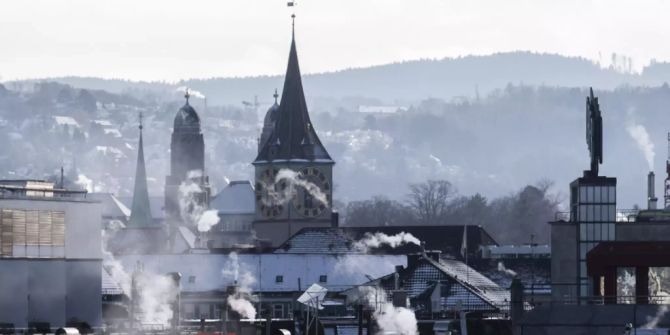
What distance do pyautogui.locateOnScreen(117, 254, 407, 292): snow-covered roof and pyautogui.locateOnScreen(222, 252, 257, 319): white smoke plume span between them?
13 centimetres

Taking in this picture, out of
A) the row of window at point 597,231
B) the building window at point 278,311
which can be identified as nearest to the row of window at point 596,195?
the row of window at point 597,231

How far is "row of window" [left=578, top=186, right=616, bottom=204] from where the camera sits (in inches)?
4830

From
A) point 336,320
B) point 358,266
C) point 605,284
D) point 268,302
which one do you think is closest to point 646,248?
point 605,284

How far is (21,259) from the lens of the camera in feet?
430

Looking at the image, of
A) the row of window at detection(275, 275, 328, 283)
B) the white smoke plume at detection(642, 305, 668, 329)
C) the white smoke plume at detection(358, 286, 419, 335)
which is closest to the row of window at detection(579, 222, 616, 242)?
the white smoke plume at detection(358, 286, 419, 335)

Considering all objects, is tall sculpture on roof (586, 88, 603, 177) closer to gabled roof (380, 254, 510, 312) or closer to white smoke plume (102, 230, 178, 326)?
gabled roof (380, 254, 510, 312)

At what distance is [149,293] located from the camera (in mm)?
157500


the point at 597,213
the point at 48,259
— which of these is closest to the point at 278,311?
the point at 48,259

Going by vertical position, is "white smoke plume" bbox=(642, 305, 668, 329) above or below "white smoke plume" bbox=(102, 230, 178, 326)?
below

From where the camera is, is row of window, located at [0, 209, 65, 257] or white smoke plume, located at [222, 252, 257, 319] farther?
white smoke plume, located at [222, 252, 257, 319]

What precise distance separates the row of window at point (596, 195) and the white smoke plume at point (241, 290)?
32.6 meters

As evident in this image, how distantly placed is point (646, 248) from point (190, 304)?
252 feet

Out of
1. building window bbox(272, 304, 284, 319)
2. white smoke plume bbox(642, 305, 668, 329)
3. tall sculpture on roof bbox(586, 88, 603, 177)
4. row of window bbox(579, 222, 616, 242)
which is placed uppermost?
tall sculpture on roof bbox(586, 88, 603, 177)

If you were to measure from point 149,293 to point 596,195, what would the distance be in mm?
40602
